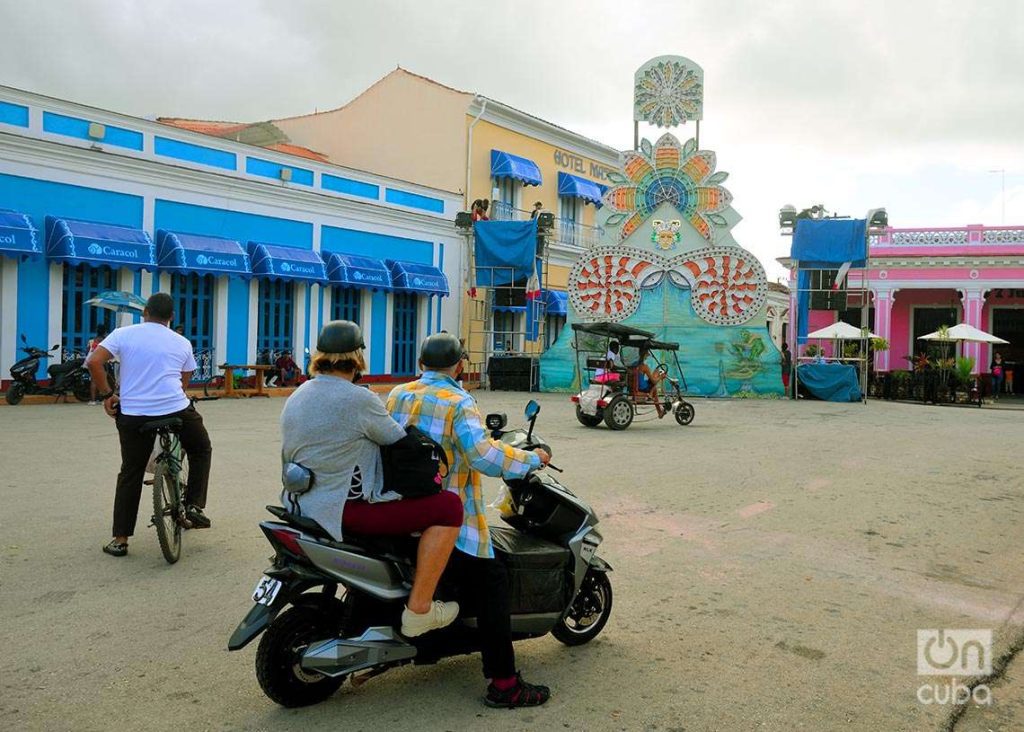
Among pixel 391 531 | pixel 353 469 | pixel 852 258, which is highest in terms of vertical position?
pixel 852 258

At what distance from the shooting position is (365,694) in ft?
11.5

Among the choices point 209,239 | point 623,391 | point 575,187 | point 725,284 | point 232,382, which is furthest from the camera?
point 575,187

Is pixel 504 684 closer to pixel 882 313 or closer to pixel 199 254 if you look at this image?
pixel 199 254

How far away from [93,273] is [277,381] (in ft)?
15.2

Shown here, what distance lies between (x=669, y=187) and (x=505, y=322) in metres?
7.73

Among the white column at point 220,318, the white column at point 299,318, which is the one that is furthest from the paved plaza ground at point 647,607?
the white column at point 299,318

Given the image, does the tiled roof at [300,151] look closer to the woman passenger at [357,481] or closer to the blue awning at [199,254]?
the blue awning at [199,254]

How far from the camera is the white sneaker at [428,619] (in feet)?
10.8

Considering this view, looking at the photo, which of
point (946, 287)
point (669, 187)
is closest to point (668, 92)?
point (669, 187)

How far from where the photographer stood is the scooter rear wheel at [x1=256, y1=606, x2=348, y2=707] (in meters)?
3.26

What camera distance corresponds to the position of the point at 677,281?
921 inches

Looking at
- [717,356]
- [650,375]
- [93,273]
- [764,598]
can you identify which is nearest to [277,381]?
[93,273]

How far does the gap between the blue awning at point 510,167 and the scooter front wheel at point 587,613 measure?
25.2m

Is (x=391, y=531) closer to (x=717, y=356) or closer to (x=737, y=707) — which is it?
(x=737, y=707)
